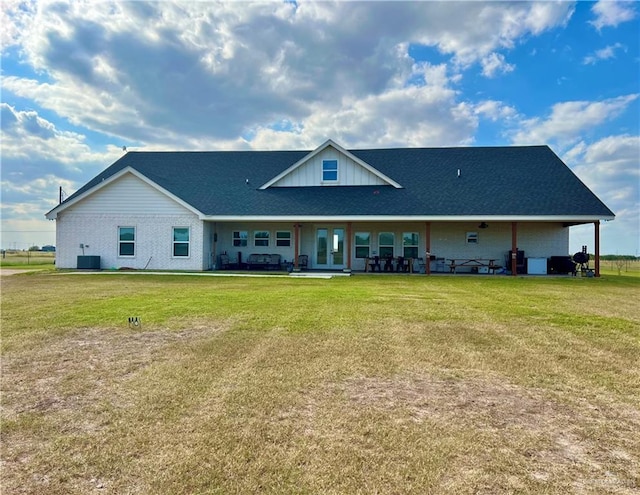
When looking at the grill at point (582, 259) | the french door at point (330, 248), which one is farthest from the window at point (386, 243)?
the grill at point (582, 259)

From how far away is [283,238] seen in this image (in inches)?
854

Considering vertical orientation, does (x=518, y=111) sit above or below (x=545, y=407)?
above

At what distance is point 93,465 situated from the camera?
288cm

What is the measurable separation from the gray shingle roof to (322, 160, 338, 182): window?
799 mm

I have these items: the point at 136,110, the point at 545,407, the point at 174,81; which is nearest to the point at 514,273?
the point at 545,407

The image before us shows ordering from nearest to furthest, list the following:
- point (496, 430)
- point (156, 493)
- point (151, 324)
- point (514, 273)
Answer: point (156, 493), point (496, 430), point (151, 324), point (514, 273)

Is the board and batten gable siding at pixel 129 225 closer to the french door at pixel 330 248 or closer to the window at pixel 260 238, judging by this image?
the window at pixel 260 238

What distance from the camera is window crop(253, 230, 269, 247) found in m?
21.7

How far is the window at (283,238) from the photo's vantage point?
2164 centimetres

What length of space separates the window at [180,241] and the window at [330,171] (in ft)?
25.6

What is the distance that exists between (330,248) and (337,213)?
2.97 metres

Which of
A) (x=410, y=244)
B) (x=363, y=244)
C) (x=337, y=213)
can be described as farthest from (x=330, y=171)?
(x=410, y=244)

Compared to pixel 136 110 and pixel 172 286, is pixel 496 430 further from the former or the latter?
pixel 136 110

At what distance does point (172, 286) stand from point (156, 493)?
11.7 m
